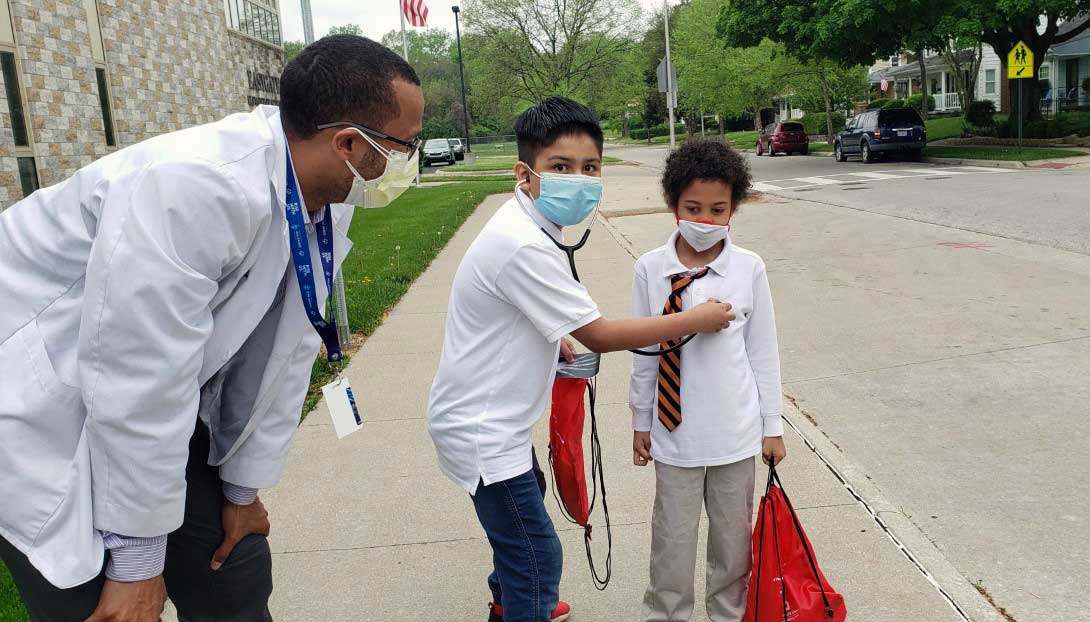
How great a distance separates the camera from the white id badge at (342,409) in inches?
104

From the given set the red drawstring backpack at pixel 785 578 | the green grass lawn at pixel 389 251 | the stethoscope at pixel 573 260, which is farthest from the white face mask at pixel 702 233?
the green grass lawn at pixel 389 251

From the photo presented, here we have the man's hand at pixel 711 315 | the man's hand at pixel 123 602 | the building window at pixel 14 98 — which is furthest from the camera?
the building window at pixel 14 98

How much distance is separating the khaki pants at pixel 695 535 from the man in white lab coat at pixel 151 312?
4.44 feet

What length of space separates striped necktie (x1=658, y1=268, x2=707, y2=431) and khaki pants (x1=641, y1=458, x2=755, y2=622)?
6.6 inches

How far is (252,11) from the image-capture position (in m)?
31.4

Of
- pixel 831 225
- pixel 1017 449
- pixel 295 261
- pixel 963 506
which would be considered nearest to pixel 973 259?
pixel 831 225

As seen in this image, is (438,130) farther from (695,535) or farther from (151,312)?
(151,312)

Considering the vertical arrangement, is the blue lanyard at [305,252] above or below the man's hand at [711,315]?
above

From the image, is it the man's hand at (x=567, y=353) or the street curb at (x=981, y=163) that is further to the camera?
the street curb at (x=981, y=163)

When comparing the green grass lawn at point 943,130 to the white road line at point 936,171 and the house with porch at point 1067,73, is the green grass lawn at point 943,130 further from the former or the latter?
the white road line at point 936,171

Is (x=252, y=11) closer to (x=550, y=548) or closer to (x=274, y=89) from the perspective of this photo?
(x=274, y=89)

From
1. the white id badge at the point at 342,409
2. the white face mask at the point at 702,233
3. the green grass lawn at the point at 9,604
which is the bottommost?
the green grass lawn at the point at 9,604

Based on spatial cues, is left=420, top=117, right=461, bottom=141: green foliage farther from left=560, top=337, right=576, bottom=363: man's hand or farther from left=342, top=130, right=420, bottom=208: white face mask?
left=342, top=130, right=420, bottom=208: white face mask

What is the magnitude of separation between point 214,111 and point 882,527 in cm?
2570
